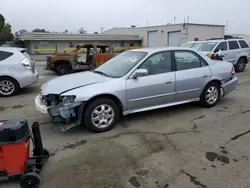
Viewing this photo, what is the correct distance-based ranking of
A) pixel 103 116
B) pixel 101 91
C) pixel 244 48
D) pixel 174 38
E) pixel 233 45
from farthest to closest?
pixel 174 38, pixel 244 48, pixel 233 45, pixel 103 116, pixel 101 91

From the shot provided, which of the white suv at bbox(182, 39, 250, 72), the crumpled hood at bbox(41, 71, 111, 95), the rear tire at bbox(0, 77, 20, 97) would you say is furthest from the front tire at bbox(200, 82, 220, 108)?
the white suv at bbox(182, 39, 250, 72)

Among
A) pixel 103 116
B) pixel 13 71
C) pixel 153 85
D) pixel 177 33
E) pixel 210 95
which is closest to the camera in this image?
pixel 103 116

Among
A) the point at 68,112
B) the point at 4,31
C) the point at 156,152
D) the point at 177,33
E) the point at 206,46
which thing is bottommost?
the point at 156,152

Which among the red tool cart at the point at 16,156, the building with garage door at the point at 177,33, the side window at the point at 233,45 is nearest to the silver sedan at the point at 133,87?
the red tool cart at the point at 16,156

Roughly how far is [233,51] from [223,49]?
26.9 inches

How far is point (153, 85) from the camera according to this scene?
200 inches

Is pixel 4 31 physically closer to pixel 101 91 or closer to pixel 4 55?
pixel 4 55

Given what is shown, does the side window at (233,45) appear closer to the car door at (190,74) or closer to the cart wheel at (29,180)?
the car door at (190,74)

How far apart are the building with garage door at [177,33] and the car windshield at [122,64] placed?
32387mm

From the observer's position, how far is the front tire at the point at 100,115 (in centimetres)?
451

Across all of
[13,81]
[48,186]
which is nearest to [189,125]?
[48,186]

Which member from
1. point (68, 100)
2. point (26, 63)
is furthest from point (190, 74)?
point (26, 63)

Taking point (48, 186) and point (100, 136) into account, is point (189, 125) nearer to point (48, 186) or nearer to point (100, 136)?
point (100, 136)

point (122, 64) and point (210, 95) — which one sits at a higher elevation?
point (122, 64)
